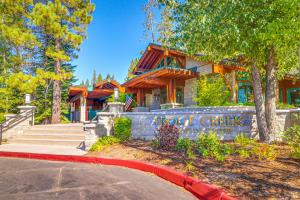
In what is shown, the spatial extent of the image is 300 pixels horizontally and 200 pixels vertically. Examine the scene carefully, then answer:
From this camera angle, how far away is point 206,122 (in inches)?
340

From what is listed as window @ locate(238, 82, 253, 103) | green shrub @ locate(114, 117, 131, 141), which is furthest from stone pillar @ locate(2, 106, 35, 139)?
window @ locate(238, 82, 253, 103)

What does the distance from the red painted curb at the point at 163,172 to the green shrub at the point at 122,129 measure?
2380 mm

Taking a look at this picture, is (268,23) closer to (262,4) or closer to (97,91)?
(262,4)

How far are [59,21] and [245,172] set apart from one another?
1492 centimetres

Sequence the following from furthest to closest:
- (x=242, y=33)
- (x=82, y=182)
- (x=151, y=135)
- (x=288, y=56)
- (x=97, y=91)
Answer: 1. (x=97, y=91)
2. (x=151, y=135)
3. (x=288, y=56)
4. (x=242, y=33)
5. (x=82, y=182)

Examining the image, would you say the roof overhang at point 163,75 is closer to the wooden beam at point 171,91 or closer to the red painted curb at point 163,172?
the wooden beam at point 171,91

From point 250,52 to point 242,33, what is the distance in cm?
99

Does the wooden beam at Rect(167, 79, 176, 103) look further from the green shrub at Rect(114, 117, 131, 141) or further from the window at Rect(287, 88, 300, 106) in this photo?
the window at Rect(287, 88, 300, 106)

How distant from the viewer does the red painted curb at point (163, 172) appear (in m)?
3.77

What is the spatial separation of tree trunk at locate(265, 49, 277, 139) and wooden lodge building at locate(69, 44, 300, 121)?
4.66 m

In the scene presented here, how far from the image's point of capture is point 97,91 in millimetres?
24609

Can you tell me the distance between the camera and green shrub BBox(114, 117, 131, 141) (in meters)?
9.24

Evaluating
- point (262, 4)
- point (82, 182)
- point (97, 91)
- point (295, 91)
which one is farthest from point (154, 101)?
point (82, 182)

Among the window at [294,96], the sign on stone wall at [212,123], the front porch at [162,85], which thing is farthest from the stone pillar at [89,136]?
the window at [294,96]
